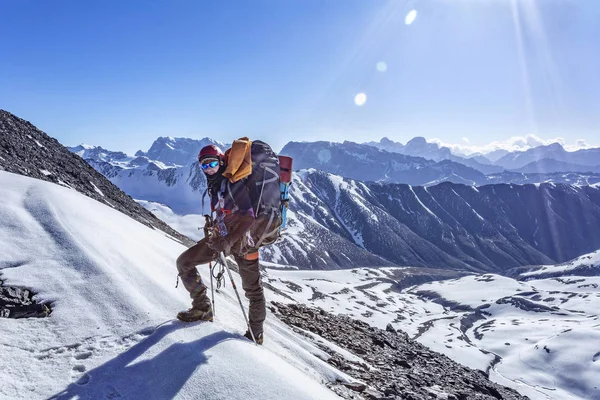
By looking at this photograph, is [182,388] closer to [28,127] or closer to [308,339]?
[308,339]

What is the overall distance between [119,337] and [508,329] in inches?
6425

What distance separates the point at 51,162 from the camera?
30.7 m

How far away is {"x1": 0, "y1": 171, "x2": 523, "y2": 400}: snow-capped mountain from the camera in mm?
5543

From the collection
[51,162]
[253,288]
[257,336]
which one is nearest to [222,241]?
[253,288]

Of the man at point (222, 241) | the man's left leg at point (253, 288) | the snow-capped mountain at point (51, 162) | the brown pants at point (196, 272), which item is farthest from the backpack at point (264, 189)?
the snow-capped mountain at point (51, 162)

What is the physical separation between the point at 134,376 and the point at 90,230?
5.51 metres

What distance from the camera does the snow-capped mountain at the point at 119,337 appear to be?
218 inches

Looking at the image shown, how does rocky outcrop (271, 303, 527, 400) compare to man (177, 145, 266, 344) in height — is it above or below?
below

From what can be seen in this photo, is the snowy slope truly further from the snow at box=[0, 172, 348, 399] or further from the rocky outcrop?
the snow at box=[0, 172, 348, 399]

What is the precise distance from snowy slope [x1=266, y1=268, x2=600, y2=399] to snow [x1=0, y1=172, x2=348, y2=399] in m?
48.9

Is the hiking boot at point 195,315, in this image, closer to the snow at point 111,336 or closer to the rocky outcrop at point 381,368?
the snow at point 111,336

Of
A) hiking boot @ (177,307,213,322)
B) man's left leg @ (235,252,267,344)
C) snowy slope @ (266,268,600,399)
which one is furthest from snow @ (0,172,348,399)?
snowy slope @ (266,268,600,399)

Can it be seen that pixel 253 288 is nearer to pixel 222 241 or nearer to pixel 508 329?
pixel 222 241

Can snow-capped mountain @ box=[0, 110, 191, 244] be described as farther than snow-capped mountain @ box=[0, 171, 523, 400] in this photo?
Yes
